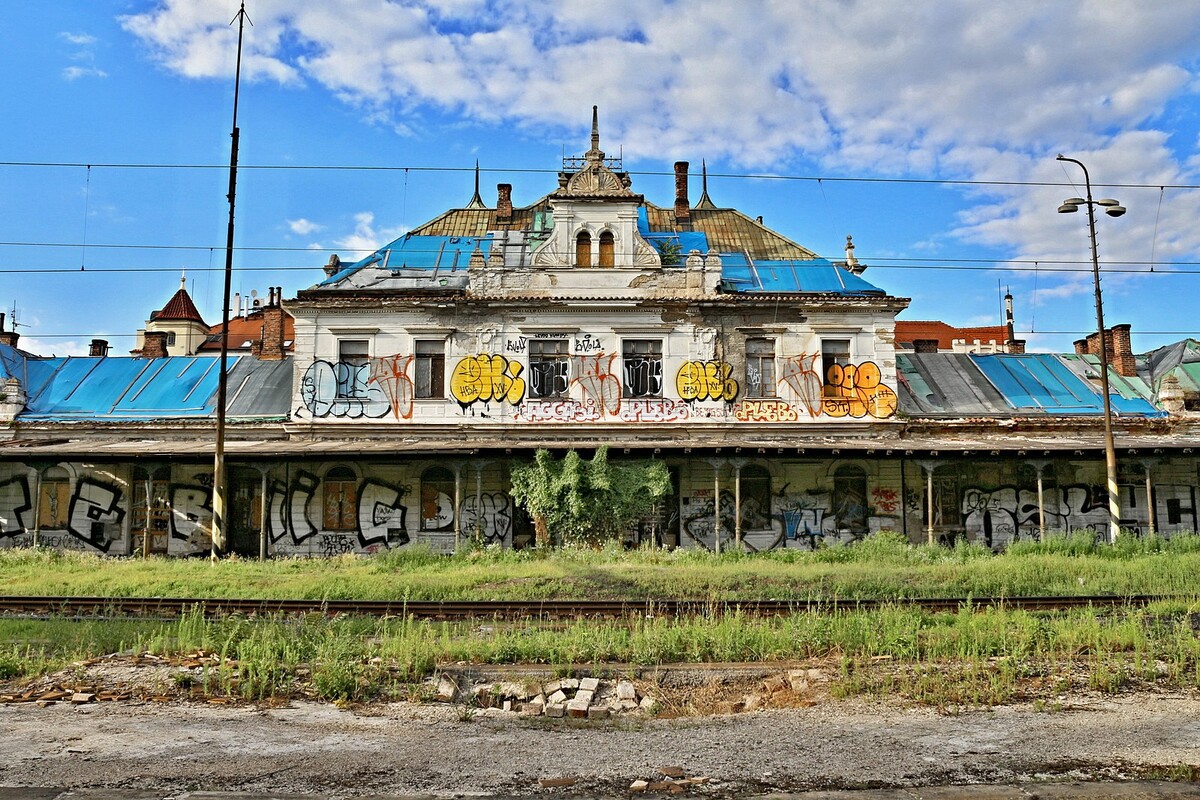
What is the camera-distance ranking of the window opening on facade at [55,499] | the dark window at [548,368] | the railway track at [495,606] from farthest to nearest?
the dark window at [548,368] → the window opening on facade at [55,499] → the railway track at [495,606]

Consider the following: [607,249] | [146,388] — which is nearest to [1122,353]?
[607,249]

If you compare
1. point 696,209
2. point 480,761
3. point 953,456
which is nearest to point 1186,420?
point 953,456

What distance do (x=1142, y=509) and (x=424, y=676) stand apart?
22539 millimetres

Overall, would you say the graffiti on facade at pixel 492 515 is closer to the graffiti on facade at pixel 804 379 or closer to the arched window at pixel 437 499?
the arched window at pixel 437 499

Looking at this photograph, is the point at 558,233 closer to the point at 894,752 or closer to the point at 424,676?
the point at 424,676

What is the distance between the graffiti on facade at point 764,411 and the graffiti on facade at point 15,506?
1990cm

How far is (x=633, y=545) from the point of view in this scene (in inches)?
873

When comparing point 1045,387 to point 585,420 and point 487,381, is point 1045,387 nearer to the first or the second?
point 585,420

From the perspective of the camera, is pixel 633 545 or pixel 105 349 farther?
pixel 105 349

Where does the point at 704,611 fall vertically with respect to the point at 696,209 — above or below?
below

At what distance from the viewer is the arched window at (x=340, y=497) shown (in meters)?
22.9

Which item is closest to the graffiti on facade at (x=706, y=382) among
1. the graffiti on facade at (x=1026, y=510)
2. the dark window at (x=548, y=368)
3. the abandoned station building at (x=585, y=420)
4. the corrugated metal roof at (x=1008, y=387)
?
the abandoned station building at (x=585, y=420)

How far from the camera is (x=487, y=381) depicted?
2348 cm

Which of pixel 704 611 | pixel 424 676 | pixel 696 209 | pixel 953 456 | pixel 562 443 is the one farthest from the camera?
pixel 696 209
